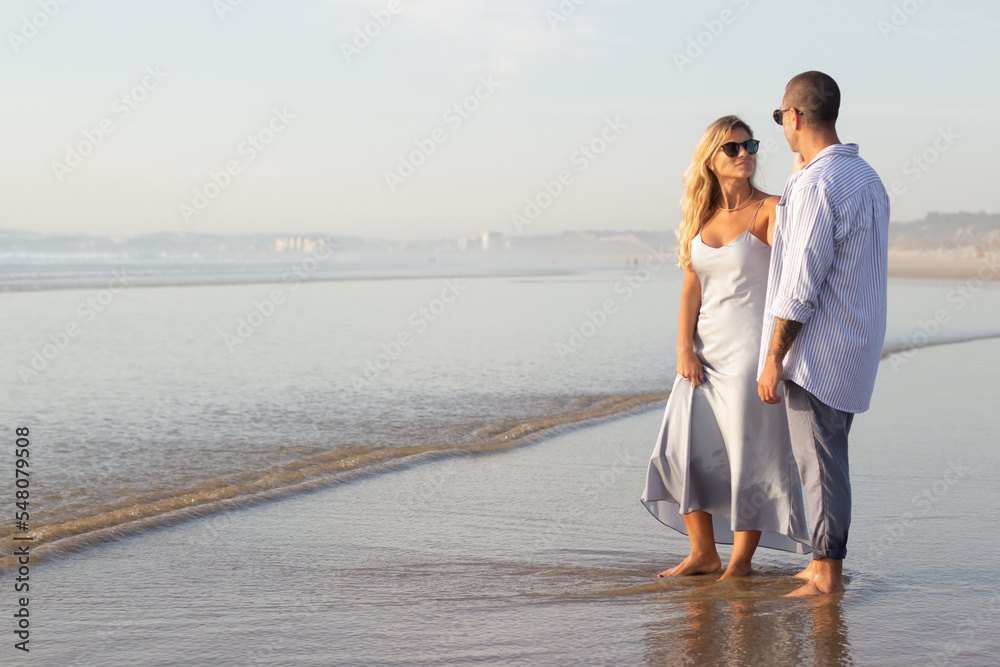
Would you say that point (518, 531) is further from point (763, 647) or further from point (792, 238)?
point (792, 238)

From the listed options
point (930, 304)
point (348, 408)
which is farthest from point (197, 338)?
point (930, 304)

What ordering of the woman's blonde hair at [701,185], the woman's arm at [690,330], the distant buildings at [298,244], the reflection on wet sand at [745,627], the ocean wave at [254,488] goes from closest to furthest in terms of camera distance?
the reflection on wet sand at [745,627], the woman's blonde hair at [701,185], the woman's arm at [690,330], the ocean wave at [254,488], the distant buildings at [298,244]

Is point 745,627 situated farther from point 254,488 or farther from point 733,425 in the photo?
point 254,488

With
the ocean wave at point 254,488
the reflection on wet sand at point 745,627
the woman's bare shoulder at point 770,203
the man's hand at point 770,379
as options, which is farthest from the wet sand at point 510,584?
the woman's bare shoulder at point 770,203

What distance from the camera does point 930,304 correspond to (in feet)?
68.7

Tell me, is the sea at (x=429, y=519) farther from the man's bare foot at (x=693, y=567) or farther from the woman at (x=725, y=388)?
the woman at (x=725, y=388)

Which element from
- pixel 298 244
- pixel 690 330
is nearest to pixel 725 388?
pixel 690 330

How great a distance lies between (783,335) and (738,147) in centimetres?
75

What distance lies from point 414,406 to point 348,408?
1.99 ft

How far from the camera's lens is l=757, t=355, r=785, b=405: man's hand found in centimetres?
287

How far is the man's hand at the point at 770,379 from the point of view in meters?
2.87

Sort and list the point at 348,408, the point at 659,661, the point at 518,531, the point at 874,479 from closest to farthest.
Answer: the point at 659,661
the point at 518,531
the point at 874,479
the point at 348,408

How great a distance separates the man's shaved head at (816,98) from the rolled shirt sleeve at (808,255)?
0.98 feet

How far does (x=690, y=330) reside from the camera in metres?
3.33
